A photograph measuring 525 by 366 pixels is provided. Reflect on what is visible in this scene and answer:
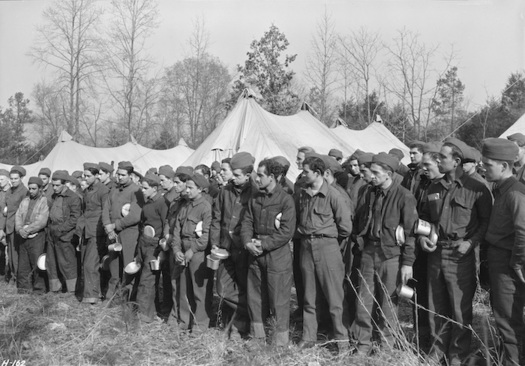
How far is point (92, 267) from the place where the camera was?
631cm

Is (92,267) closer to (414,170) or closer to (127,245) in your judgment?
(127,245)

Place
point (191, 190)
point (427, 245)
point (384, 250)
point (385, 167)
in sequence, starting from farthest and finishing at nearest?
point (191, 190) < point (385, 167) < point (384, 250) < point (427, 245)

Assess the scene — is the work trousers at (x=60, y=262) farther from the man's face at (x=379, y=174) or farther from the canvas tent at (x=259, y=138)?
the canvas tent at (x=259, y=138)

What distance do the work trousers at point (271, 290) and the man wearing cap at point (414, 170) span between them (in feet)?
5.63

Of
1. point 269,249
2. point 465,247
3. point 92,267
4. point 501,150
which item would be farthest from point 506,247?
point 92,267

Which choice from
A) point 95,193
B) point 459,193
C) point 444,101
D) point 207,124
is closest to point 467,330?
point 459,193

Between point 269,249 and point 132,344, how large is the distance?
1.62 metres

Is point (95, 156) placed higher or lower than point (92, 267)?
higher

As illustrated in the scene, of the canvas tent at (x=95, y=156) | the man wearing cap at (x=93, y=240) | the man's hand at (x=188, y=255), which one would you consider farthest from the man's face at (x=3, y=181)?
the canvas tent at (x=95, y=156)

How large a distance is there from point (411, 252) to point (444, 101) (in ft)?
88.6

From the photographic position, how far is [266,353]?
4137 mm

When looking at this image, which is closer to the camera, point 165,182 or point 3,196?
point 165,182

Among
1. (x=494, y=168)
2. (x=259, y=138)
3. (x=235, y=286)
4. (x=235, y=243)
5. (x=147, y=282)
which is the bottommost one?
(x=147, y=282)

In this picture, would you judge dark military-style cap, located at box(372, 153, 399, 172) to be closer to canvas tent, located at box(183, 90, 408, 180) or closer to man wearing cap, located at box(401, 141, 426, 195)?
man wearing cap, located at box(401, 141, 426, 195)
